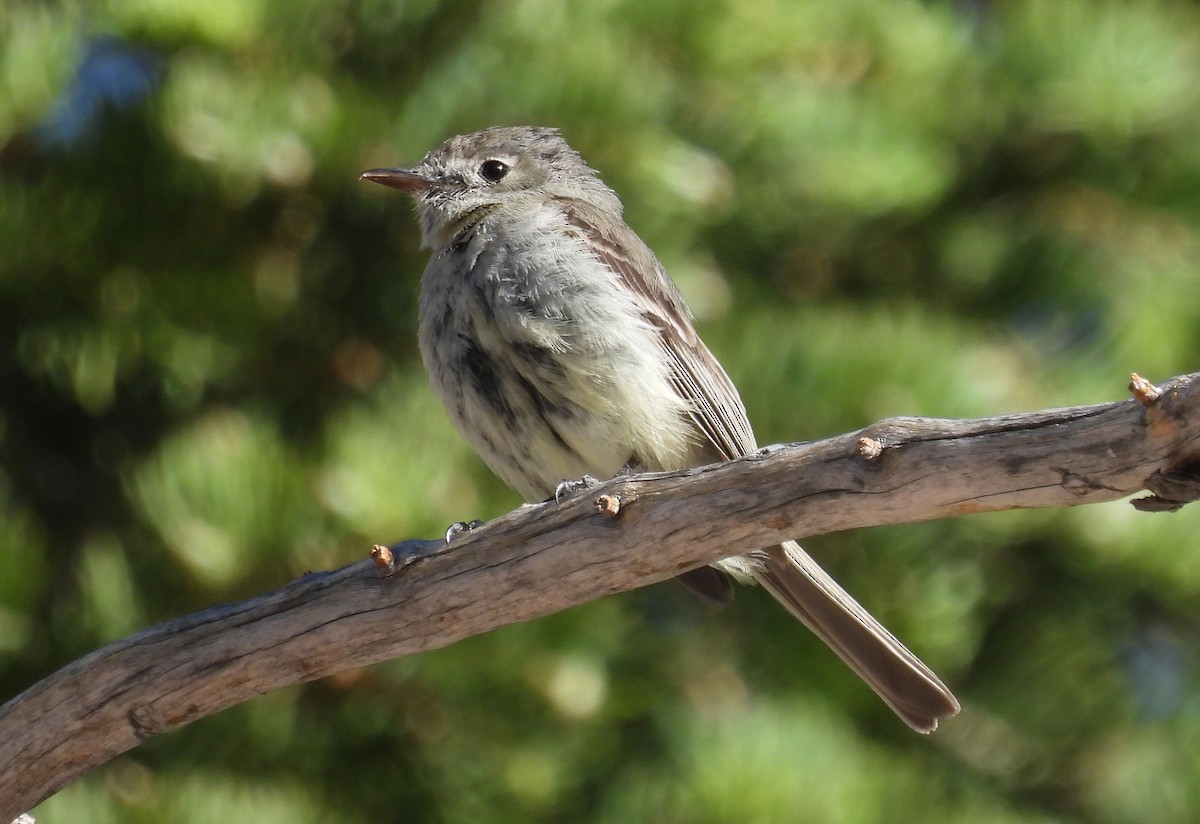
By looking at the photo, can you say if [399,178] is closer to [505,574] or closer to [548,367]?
[548,367]

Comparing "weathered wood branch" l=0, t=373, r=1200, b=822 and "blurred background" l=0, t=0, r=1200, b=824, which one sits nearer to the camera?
"weathered wood branch" l=0, t=373, r=1200, b=822

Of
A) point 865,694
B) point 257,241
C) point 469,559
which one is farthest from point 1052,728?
point 257,241

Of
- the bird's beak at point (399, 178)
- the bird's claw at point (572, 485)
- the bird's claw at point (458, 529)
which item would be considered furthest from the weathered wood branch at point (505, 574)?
the bird's beak at point (399, 178)

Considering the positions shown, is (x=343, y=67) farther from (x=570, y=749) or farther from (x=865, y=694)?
(x=865, y=694)

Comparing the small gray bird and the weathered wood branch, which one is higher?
the small gray bird

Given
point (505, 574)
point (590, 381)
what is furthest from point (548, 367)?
point (505, 574)

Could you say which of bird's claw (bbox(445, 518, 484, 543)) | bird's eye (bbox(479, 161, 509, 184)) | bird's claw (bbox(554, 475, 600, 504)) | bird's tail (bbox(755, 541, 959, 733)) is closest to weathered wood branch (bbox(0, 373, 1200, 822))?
bird's claw (bbox(445, 518, 484, 543))

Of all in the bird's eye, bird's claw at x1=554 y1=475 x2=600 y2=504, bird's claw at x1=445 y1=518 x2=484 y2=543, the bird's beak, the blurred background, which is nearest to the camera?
bird's claw at x1=445 y1=518 x2=484 y2=543

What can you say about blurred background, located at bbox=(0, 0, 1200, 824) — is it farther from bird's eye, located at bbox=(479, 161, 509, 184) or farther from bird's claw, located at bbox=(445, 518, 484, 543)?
bird's claw, located at bbox=(445, 518, 484, 543)
